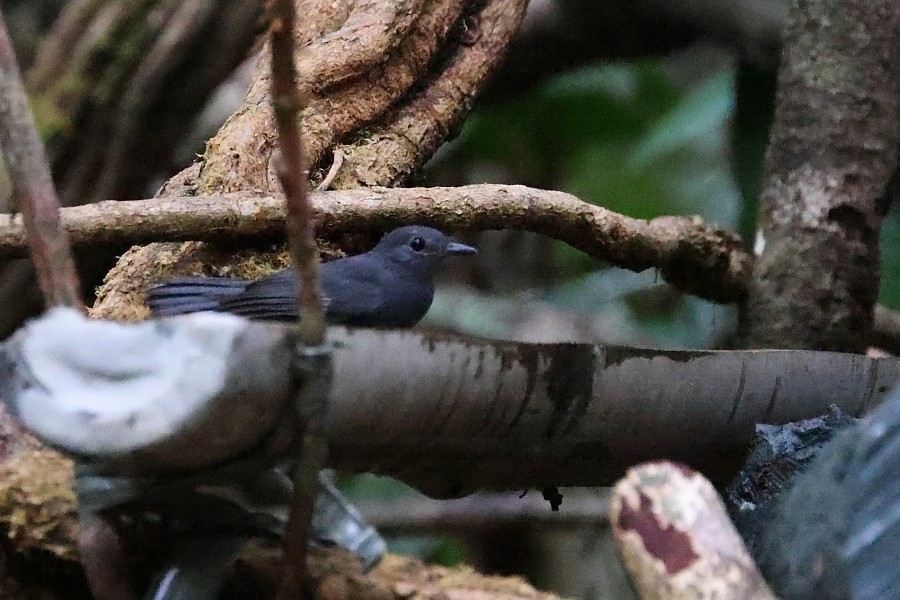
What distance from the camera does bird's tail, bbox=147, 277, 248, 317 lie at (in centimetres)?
149

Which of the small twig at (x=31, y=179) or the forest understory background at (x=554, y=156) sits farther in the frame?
the forest understory background at (x=554, y=156)

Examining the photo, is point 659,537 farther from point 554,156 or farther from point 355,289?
point 554,156

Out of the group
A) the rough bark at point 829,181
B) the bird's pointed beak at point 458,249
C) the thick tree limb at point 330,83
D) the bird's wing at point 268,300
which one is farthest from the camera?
the rough bark at point 829,181

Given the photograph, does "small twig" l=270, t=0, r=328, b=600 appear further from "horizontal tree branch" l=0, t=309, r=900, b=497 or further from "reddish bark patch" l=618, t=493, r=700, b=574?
"reddish bark patch" l=618, t=493, r=700, b=574

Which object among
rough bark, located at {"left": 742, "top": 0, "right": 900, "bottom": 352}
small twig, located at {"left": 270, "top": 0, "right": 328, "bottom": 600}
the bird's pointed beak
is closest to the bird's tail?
the bird's pointed beak

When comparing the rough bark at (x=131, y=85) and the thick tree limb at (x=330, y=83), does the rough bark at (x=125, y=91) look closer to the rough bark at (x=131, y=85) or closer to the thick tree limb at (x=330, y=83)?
the rough bark at (x=131, y=85)

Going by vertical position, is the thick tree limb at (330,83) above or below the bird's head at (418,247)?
above

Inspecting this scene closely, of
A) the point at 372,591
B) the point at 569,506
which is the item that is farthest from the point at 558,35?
the point at 372,591

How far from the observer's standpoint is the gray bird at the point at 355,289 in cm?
147

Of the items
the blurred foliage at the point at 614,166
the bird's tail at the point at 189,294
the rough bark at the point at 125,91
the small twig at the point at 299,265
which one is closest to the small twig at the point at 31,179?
the small twig at the point at 299,265

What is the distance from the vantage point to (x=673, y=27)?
3150 mm

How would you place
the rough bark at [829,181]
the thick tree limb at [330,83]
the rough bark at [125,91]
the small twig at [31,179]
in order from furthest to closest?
1. the rough bark at [125,91]
2. the rough bark at [829,181]
3. the thick tree limb at [330,83]
4. the small twig at [31,179]

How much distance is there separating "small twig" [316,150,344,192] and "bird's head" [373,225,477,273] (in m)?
0.13

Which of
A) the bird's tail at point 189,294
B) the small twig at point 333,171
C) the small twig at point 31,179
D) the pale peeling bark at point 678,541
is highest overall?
the small twig at point 31,179
